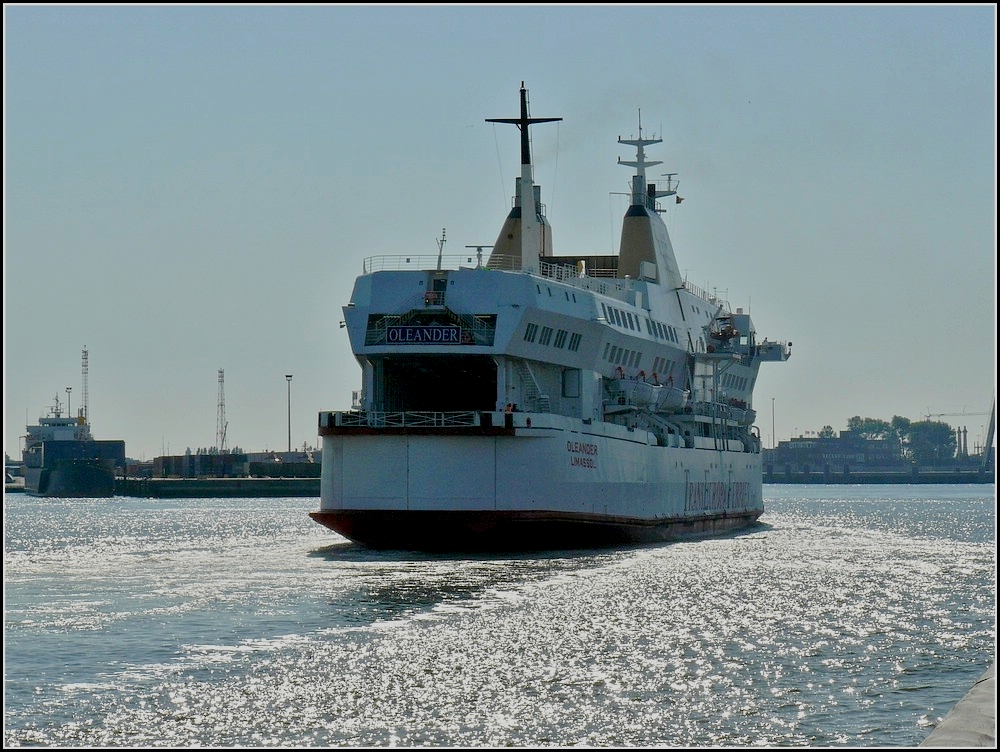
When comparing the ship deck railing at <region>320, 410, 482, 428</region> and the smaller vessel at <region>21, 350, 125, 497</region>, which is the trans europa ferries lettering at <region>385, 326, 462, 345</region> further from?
the smaller vessel at <region>21, 350, 125, 497</region>

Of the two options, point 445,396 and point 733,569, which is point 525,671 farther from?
point 445,396

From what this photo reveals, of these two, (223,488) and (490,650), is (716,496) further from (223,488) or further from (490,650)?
(223,488)

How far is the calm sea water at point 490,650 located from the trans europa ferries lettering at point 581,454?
11.4 feet

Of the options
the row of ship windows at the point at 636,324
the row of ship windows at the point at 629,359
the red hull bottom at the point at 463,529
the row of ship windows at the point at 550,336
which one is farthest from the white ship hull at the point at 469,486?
the row of ship windows at the point at 636,324

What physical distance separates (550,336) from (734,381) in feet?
80.6

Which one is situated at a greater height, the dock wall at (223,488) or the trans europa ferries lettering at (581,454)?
the trans europa ferries lettering at (581,454)

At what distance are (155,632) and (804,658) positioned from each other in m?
10.3

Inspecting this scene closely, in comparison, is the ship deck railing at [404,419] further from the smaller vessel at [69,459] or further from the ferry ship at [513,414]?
the smaller vessel at [69,459]

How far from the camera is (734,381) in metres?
67.1

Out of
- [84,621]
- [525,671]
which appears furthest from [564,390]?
[525,671]

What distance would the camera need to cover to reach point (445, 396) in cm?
4562

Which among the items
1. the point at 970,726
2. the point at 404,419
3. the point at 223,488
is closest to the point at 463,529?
the point at 404,419

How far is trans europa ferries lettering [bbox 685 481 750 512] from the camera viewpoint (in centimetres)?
5612

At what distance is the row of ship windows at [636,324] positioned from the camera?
4824cm
